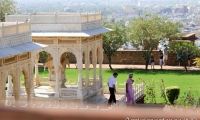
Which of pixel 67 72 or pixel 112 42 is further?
pixel 112 42

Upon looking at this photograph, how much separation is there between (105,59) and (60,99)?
1504cm

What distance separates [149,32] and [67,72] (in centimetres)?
530

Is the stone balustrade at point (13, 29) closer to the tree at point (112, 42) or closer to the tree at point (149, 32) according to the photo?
the tree at point (112, 42)

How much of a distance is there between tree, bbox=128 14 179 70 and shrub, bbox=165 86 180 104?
11.4 metres

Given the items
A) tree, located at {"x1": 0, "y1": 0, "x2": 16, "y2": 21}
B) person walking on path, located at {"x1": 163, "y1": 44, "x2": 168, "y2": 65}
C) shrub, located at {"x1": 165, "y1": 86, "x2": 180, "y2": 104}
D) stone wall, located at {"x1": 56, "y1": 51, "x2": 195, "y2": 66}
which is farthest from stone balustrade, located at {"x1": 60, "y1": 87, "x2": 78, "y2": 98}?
stone wall, located at {"x1": 56, "y1": 51, "x2": 195, "y2": 66}

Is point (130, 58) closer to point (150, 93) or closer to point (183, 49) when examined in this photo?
point (183, 49)

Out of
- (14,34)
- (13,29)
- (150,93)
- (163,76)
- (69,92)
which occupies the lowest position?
(150,93)

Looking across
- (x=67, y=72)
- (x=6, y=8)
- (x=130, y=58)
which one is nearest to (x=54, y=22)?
(x=67, y=72)

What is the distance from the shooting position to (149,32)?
98.0ft

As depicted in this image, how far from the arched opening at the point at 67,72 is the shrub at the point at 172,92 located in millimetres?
3557

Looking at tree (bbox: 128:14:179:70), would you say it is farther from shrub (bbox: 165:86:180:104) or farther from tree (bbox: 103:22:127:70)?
shrub (bbox: 165:86:180:104)

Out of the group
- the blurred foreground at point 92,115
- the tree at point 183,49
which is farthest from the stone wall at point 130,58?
the blurred foreground at point 92,115

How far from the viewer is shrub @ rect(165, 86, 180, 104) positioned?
17.6 metres

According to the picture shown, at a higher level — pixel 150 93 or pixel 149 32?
pixel 149 32
